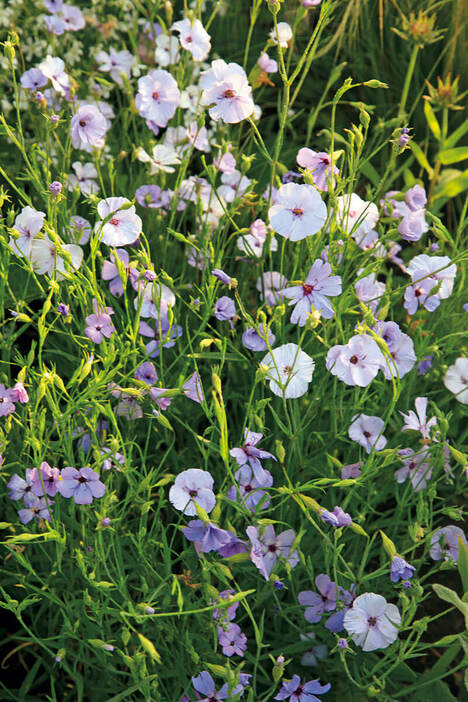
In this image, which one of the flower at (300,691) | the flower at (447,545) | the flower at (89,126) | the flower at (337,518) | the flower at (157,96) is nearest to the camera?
the flower at (337,518)

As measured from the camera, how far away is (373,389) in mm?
1645

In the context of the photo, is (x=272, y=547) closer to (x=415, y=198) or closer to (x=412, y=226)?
(x=412, y=226)

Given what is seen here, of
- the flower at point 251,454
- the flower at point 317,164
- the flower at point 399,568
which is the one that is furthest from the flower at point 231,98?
the flower at point 399,568

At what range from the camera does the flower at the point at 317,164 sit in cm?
137

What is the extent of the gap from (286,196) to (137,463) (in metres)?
0.75

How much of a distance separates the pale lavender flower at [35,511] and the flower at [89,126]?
0.81 m

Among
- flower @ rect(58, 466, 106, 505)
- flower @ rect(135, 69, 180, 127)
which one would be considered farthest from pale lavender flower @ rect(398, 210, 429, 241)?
flower @ rect(58, 466, 106, 505)

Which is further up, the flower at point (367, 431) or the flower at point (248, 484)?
the flower at point (367, 431)

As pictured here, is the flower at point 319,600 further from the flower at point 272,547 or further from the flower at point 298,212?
the flower at point 298,212

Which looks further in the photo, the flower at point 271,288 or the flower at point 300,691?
the flower at point 271,288

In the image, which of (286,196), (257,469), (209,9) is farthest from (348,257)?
(209,9)

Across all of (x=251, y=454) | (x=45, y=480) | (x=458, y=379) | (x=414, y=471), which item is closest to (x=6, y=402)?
(x=45, y=480)

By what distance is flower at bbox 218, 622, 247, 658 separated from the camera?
124 cm

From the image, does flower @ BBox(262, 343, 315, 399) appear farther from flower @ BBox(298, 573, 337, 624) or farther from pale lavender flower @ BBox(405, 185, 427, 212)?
pale lavender flower @ BBox(405, 185, 427, 212)
